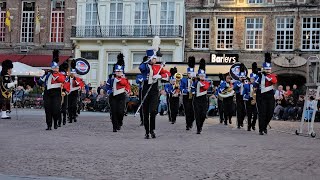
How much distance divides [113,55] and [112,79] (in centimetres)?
2538

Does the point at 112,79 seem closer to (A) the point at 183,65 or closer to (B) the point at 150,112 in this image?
(B) the point at 150,112

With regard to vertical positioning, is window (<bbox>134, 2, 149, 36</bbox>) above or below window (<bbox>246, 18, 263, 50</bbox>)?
above

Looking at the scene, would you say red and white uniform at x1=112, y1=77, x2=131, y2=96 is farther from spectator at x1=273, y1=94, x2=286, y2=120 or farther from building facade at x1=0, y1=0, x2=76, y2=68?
building facade at x1=0, y1=0, x2=76, y2=68

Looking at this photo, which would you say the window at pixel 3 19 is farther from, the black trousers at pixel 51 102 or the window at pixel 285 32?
the black trousers at pixel 51 102

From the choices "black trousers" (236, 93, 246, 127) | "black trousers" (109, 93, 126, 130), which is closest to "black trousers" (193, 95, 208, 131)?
"black trousers" (109, 93, 126, 130)

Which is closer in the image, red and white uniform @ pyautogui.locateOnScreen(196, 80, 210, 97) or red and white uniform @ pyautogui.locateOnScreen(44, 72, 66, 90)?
red and white uniform @ pyautogui.locateOnScreen(44, 72, 66, 90)

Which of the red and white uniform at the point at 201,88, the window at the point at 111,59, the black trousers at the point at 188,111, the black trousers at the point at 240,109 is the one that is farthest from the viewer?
the window at the point at 111,59

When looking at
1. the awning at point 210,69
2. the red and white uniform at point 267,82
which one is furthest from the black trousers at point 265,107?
the awning at point 210,69

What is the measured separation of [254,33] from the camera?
39031 millimetres

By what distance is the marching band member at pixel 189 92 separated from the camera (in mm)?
17906

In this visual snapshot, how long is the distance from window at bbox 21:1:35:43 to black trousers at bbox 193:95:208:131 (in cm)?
2974

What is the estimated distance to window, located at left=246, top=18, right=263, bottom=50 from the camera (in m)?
39.0

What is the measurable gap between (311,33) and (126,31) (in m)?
12.9

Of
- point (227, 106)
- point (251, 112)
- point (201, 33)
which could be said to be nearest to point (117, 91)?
point (251, 112)
